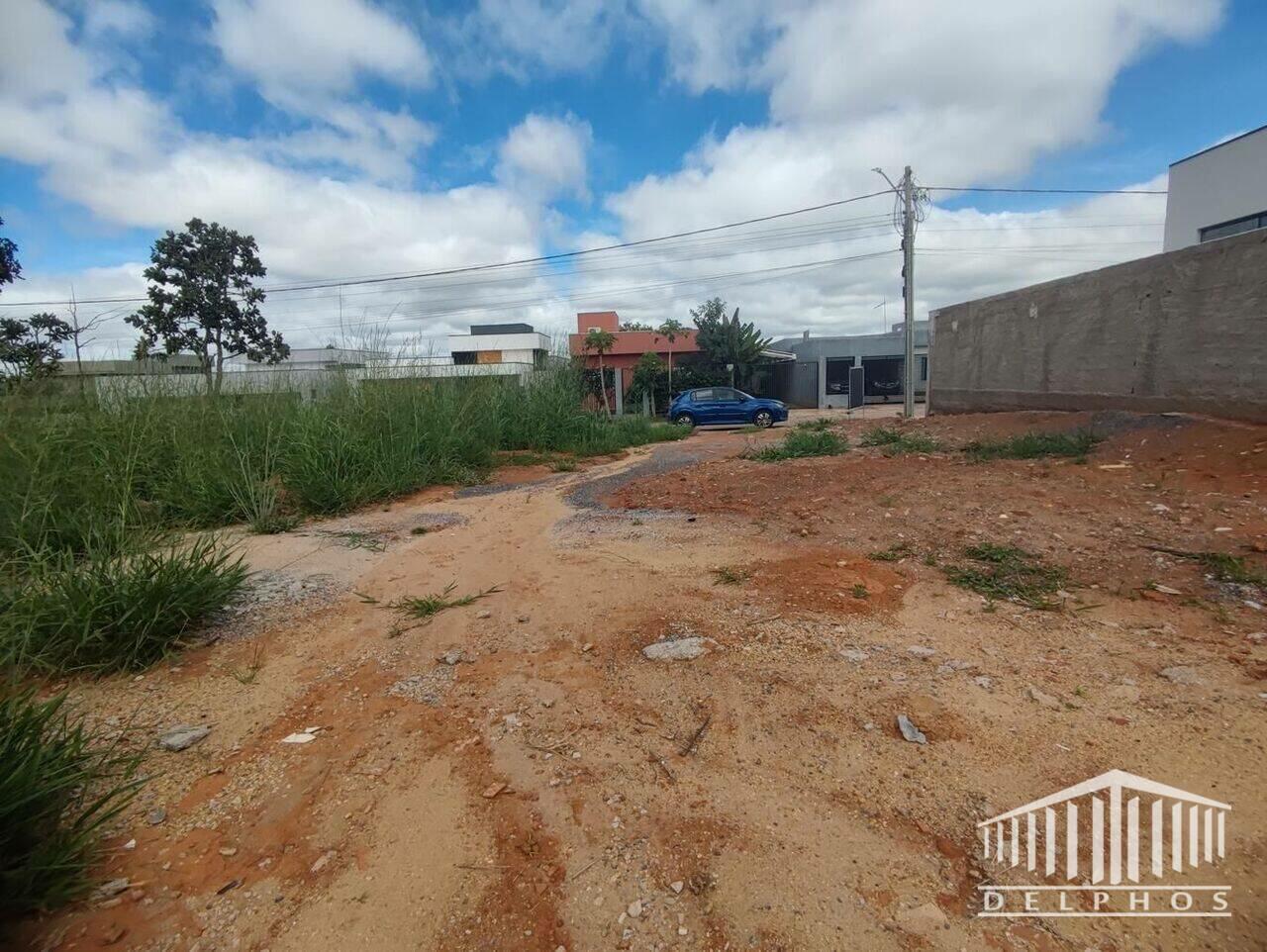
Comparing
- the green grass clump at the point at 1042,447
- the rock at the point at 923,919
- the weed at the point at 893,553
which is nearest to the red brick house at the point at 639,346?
the green grass clump at the point at 1042,447

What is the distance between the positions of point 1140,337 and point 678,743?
371 inches

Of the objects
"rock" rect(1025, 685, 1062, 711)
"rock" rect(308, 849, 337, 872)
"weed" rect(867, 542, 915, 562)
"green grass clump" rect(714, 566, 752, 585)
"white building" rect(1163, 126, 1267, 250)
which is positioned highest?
"white building" rect(1163, 126, 1267, 250)

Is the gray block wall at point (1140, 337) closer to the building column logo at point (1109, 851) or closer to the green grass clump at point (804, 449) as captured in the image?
the green grass clump at point (804, 449)

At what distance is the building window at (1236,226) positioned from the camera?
14.4 m

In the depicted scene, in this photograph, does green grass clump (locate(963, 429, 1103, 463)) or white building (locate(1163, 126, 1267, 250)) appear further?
white building (locate(1163, 126, 1267, 250))

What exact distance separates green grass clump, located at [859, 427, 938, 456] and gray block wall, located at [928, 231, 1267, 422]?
7.67 ft

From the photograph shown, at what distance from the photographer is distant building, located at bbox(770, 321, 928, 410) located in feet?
87.1

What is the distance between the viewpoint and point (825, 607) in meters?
3.31

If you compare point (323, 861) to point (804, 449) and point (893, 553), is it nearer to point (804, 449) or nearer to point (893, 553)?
point (893, 553)

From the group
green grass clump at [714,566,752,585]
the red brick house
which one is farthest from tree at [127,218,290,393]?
green grass clump at [714,566,752,585]

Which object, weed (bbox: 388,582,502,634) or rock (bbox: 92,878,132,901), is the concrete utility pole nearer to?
weed (bbox: 388,582,502,634)

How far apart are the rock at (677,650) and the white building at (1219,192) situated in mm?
17751

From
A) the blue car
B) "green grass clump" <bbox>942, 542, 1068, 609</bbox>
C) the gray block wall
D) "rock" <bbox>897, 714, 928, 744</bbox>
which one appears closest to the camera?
"rock" <bbox>897, 714, 928, 744</bbox>

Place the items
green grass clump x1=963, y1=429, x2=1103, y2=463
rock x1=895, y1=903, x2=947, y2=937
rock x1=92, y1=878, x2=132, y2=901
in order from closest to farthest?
rock x1=895, y1=903, x2=947, y2=937 → rock x1=92, y1=878, x2=132, y2=901 → green grass clump x1=963, y1=429, x2=1103, y2=463
